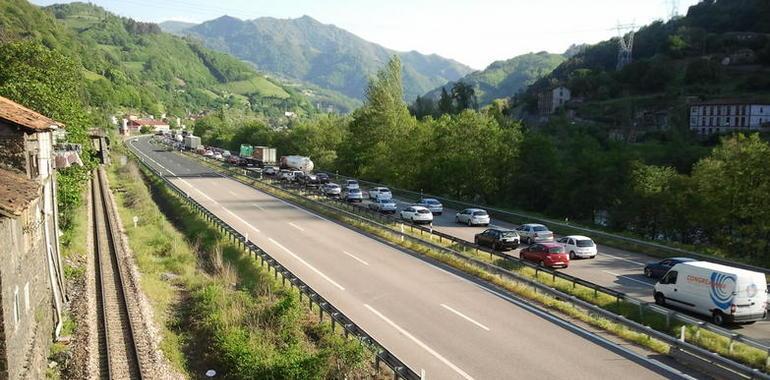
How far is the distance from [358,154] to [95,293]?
4981 cm

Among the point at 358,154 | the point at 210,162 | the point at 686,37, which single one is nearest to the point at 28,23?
the point at 210,162

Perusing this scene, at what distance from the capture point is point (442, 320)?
18.7 metres

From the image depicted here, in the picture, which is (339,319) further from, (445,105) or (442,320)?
(445,105)

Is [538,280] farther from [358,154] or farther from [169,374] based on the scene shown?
[358,154]

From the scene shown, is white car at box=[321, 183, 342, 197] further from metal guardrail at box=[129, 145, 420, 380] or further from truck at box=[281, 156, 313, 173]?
metal guardrail at box=[129, 145, 420, 380]

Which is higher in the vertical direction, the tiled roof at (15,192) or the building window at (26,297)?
the tiled roof at (15,192)

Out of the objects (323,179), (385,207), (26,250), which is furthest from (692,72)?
(26,250)

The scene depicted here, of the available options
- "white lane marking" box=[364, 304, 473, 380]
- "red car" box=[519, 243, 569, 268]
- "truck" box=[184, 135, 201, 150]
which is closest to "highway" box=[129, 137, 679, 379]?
"white lane marking" box=[364, 304, 473, 380]

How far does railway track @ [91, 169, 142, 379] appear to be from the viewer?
1623 centimetres

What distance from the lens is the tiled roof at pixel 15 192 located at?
40.5ft

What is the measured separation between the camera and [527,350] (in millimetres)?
16000

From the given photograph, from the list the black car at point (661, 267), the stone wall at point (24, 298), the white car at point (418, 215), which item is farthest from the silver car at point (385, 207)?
the stone wall at point (24, 298)

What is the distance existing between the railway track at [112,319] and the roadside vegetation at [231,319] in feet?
3.50

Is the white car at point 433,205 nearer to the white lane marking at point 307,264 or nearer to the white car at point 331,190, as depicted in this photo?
the white car at point 331,190
